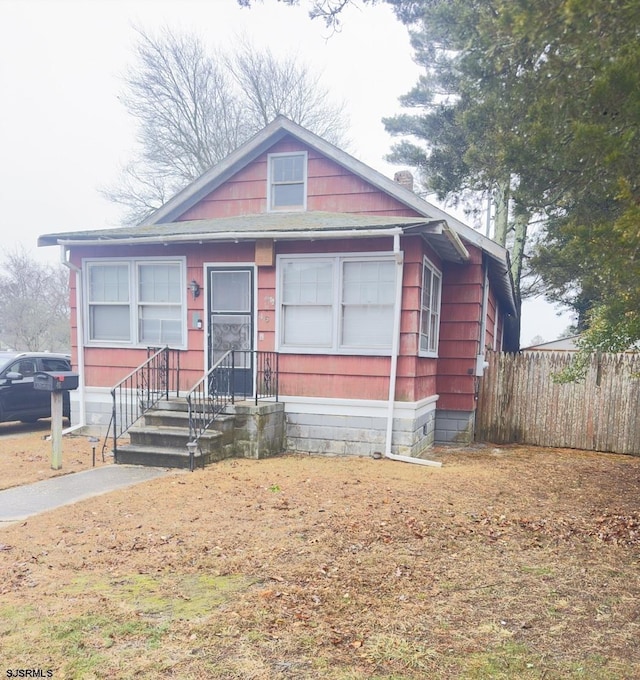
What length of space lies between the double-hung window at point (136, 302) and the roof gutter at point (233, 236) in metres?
0.52

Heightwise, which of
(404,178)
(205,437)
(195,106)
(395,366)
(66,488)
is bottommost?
(66,488)

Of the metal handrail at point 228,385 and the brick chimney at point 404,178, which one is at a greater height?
the brick chimney at point 404,178

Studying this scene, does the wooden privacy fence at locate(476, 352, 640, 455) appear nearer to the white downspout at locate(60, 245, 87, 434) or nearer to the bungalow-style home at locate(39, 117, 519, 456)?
the bungalow-style home at locate(39, 117, 519, 456)

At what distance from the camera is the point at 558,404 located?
32.0 ft

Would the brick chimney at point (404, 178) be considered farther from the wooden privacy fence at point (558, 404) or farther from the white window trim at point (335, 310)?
the wooden privacy fence at point (558, 404)

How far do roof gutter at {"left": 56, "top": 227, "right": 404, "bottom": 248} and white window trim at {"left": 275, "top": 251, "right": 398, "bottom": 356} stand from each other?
407mm

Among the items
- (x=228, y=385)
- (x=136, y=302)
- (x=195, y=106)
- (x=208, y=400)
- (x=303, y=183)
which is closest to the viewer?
(x=208, y=400)

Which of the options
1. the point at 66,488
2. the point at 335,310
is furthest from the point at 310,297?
the point at 66,488

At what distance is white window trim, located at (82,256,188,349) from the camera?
8445 mm

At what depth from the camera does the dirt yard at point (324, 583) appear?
2.35 metres

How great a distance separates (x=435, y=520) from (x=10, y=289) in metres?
37.2

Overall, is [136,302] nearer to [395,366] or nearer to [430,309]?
[395,366]

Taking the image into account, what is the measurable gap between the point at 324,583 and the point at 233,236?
18.5ft

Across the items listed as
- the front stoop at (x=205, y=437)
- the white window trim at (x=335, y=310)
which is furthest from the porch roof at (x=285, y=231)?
the front stoop at (x=205, y=437)
